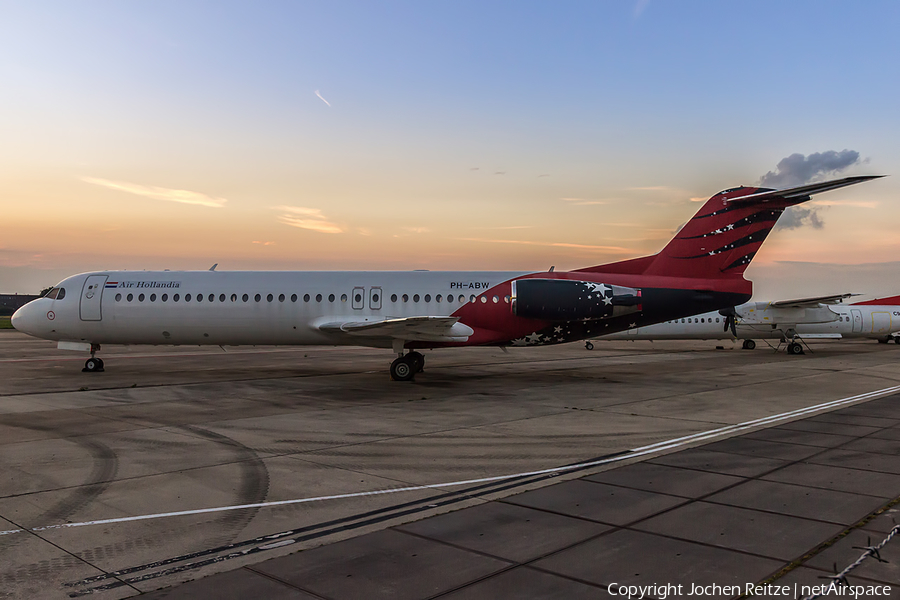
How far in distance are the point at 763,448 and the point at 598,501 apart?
4.27m

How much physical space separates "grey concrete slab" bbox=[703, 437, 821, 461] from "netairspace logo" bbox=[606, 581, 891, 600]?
4.77 meters

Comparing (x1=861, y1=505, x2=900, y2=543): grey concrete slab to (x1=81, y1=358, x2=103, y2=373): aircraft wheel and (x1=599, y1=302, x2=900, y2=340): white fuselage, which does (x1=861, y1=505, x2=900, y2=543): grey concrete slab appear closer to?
(x1=81, y1=358, x2=103, y2=373): aircraft wheel

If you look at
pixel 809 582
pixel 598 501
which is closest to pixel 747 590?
pixel 809 582

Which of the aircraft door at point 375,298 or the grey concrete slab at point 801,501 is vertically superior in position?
the aircraft door at point 375,298

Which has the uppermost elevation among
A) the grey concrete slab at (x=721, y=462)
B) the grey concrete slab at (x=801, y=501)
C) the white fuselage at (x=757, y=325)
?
the white fuselage at (x=757, y=325)

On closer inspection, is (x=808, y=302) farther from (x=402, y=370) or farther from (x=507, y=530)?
(x=507, y=530)

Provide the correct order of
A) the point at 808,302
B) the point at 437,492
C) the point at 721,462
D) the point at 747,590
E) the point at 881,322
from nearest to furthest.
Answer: the point at 747,590
the point at 437,492
the point at 721,462
the point at 808,302
the point at 881,322

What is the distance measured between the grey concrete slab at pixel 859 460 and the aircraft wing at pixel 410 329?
1014 centimetres

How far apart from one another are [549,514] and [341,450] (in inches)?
165

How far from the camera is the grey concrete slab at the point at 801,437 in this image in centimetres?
1041

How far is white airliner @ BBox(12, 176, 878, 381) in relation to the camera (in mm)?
19031

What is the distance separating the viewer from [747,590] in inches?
190

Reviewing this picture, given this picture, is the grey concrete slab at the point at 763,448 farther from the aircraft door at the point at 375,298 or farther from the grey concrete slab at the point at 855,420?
the aircraft door at the point at 375,298

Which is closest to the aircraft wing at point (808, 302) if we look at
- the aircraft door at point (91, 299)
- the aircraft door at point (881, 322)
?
the aircraft door at point (881, 322)
